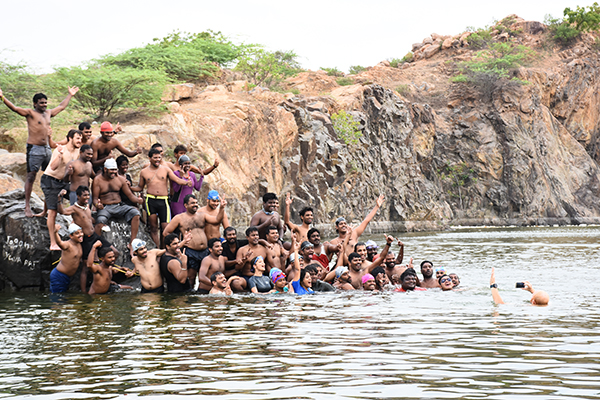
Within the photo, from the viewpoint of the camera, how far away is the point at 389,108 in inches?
2184

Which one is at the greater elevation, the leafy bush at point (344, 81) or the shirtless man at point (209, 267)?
the leafy bush at point (344, 81)

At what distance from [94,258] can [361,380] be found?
9.46 m

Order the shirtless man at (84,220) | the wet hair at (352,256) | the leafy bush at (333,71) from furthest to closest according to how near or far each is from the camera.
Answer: the leafy bush at (333,71) < the wet hair at (352,256) < the shirtless man at (84,220)

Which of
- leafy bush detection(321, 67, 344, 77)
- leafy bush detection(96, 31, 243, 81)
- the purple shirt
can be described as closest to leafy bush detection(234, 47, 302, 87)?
leafy bush detection(96, 31, 243, 81)

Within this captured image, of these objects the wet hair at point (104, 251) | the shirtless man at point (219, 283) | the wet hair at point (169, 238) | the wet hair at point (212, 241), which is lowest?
the shirtless man at point (219, 283)

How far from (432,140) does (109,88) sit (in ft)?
128

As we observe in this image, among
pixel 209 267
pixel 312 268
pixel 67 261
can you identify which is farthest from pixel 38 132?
pixel 312 268

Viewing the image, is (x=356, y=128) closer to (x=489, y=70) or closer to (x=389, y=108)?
(x=389, y=108)

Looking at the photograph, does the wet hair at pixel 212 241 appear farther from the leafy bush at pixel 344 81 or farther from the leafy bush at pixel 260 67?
the leafy bush at pixel 344 81

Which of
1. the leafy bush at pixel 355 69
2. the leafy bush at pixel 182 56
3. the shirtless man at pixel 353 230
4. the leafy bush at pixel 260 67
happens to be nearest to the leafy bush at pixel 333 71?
the leafy bush at pixel 355 69

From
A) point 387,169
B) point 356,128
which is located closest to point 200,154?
point 356,128

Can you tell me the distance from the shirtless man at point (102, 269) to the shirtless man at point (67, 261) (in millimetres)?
410

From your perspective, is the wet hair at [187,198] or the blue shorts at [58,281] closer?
the wet hair at [187,198]

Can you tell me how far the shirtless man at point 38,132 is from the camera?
46.3ft
